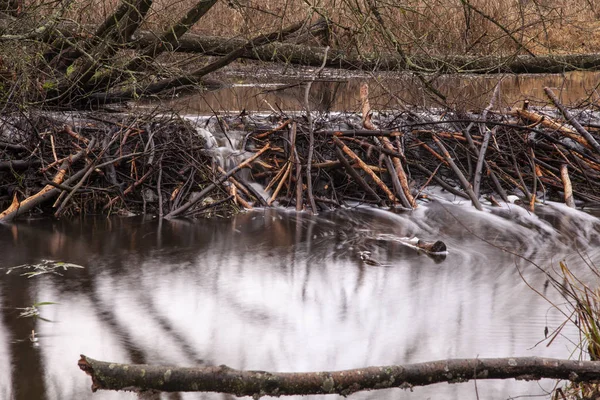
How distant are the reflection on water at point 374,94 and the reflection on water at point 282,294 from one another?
3.00m

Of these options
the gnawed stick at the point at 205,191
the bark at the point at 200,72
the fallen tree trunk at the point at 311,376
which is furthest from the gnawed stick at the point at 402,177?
the fallen tree trunk at the point at 311,376

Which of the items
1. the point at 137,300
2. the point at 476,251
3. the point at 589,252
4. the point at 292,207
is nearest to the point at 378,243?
the point at 476,251

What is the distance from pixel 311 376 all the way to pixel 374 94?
1089 centimetres

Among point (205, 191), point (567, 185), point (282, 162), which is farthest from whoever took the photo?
point (282, 162)

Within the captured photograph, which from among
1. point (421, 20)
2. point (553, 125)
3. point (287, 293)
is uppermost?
point (421, 20)

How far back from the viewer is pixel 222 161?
8766 mm

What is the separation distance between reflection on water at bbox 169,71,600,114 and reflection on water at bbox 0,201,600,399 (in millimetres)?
3001

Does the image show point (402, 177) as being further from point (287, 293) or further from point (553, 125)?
point (287, 293)

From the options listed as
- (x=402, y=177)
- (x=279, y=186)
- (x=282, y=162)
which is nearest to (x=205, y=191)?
(x=279, y=186)

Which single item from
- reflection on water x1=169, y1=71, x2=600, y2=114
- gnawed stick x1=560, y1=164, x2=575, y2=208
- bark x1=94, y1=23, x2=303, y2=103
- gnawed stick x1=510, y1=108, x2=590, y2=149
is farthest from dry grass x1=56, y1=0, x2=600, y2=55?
gnawed stick x1=560, y1=164, x2=575, y2=208

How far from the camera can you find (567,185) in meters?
8.33

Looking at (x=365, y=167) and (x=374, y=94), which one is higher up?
(x=374, y=94)

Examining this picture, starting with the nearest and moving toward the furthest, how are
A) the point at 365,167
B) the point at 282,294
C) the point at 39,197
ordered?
the point at 282,294, the point at 39,197, the point at 365,167

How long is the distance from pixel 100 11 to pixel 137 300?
25.7 ft
